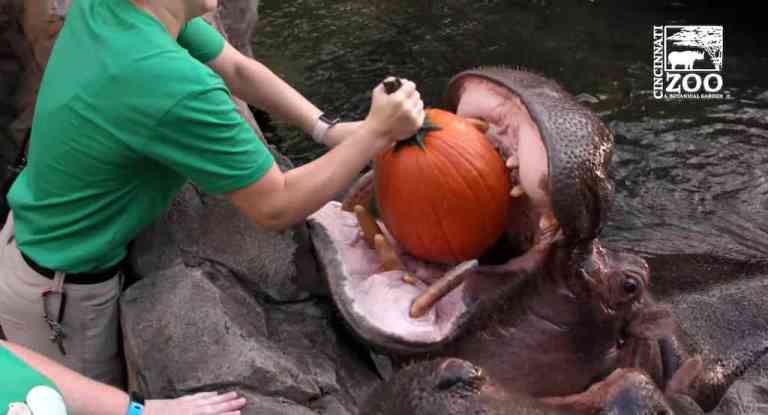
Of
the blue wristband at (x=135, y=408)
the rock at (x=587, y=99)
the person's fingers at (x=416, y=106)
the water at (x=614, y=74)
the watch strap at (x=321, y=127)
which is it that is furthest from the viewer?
the rock at (x=587, y=99)

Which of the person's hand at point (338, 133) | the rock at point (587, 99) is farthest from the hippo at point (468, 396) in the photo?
the rock at point (587, 99)

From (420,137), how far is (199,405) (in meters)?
0.93

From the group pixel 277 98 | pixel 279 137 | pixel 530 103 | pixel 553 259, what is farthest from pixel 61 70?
pixel 279 137

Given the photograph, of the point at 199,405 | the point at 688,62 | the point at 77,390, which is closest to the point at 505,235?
the point at 199,405

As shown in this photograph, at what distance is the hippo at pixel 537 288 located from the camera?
2121 mm

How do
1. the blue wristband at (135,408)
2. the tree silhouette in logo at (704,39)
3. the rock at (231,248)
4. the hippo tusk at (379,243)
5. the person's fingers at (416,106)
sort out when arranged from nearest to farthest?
the blue wristband at (135,408)
the person's fingers at (416,106)
the hippo tusk at (379,243)
the rock at (231,248)
the tree silhouette in logo at (704,39)

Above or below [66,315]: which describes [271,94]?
above

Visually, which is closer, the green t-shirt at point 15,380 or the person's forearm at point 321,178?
the green t-shirt at point 15,380

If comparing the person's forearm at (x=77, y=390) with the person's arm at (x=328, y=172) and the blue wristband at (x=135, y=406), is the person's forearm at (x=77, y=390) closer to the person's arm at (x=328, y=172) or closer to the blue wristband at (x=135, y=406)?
the blue wristband at (x=135, y=406)

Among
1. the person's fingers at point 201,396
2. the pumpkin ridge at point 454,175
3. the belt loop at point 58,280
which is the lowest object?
the person's fingers at point 201,396

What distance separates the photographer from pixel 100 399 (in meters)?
2.08

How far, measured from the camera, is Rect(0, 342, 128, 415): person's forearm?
6.54ft

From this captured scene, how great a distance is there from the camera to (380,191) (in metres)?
2.51

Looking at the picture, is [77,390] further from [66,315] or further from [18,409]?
[66,315]
